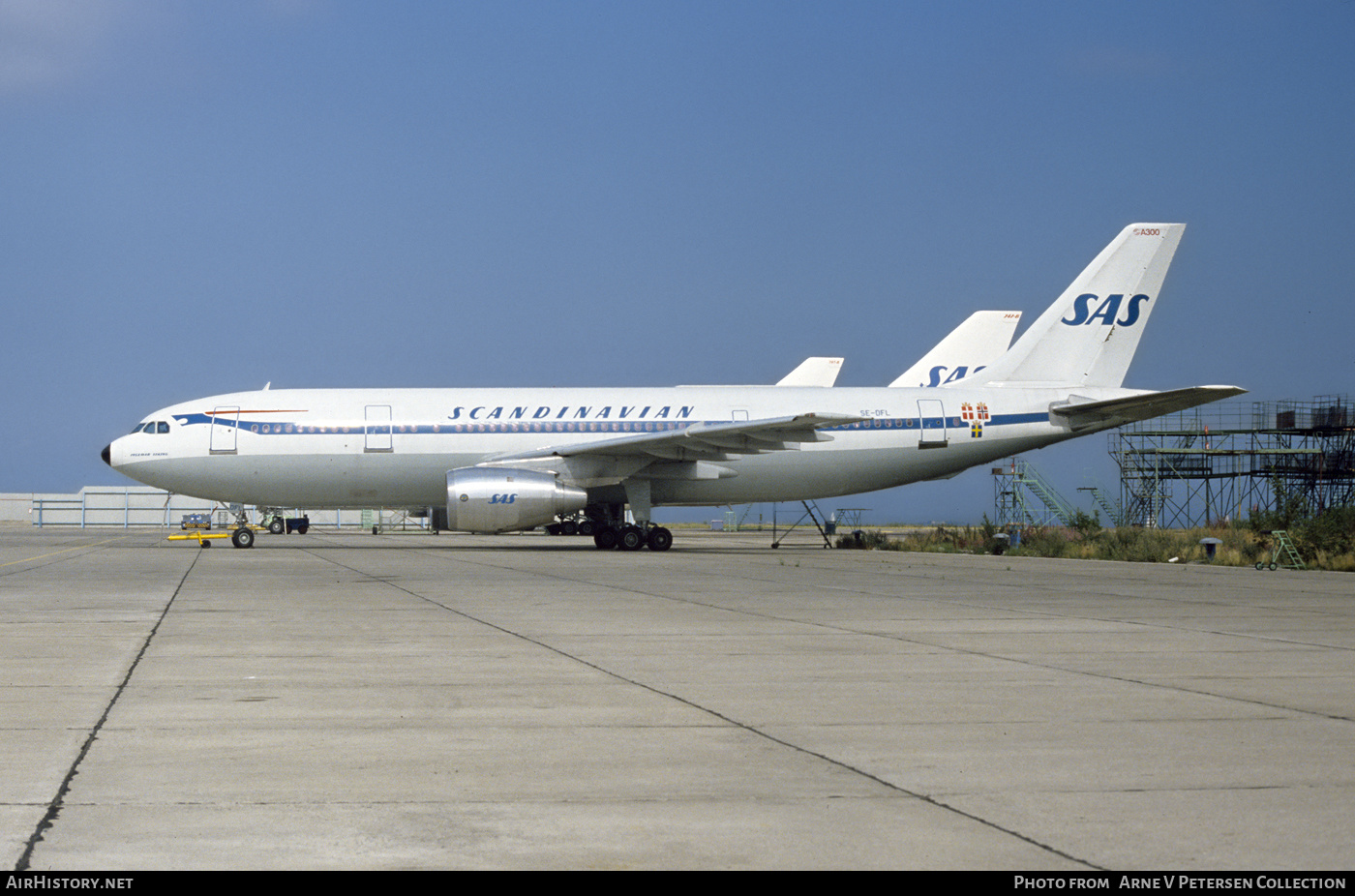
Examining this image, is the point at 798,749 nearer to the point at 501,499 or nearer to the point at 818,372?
the point at 501,499

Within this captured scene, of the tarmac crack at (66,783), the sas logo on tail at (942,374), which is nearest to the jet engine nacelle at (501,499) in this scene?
the sas logo on tail at (942,374)

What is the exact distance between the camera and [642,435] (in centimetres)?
2694

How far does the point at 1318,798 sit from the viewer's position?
4.52 metres

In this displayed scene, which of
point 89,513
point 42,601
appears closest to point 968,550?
point 42,601

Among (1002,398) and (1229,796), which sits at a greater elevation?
(1002,398)

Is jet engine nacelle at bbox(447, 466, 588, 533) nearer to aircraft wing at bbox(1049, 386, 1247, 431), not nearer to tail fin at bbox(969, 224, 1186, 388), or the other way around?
tail fin at bbox(969, 224, 1186, 388)

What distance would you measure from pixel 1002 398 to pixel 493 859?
2670 centimetres

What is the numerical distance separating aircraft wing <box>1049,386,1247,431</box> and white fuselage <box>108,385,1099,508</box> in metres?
0.33

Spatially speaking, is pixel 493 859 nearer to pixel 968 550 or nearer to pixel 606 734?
pixel 606 734

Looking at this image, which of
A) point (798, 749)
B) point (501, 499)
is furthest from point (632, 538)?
point (798, 749)

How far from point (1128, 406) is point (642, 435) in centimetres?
1038

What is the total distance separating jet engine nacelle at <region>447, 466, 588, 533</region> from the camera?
25484 millimetres

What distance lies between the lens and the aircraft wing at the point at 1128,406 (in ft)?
86.6

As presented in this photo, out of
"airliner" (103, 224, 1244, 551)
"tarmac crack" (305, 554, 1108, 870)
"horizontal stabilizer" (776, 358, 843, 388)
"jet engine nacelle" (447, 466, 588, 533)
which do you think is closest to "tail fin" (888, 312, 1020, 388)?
"horizontal stabilizer" (776, 358, 843, 388)
